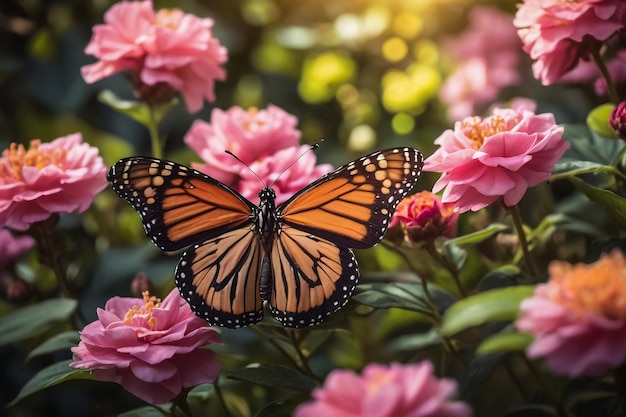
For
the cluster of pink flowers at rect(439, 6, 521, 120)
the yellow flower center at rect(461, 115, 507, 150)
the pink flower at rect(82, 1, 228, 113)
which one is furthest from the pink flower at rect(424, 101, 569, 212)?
the cluster of pink flowers at rect(439, 6, 521, 120)

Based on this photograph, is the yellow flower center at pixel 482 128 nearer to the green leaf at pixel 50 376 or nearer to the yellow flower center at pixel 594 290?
the yellow flower center at pixel 594 290

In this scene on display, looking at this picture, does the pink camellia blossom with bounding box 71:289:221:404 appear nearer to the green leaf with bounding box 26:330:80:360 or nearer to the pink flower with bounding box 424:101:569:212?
the green leaf with bounding box 26:330:80:360

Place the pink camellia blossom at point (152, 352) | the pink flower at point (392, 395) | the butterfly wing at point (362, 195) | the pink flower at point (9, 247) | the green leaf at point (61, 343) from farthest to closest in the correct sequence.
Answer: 1. the pink flower at point (9, 247)
2. the green leaf at point (61, 343)
3. the butterfly wing at point (362, 195)
4. the pink camellia blossom at point (152, 352)
5. the pink flower at point (392, 395)

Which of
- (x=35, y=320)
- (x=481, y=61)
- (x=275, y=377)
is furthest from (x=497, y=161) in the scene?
(x=481, y=61)

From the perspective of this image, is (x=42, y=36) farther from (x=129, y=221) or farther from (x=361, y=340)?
(x=361, y=340)

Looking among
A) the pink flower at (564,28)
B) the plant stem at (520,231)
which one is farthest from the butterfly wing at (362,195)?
the pink flower at (564,28)

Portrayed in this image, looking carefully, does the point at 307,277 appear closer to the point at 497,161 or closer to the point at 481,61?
the point at 497,161

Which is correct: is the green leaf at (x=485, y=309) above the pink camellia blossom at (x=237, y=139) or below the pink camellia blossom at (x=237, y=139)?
below
